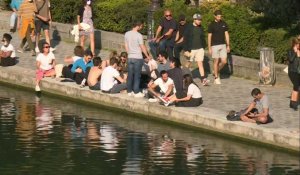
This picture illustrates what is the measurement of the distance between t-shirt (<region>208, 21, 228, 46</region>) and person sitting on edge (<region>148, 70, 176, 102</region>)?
2908 mm

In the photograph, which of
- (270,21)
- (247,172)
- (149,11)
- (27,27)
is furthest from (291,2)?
(247,172)

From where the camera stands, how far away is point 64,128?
27.3 m

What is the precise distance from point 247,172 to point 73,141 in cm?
442

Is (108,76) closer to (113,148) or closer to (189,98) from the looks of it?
(189,98)

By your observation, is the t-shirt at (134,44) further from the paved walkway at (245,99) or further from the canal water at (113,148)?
the paved walkway at (245,99)

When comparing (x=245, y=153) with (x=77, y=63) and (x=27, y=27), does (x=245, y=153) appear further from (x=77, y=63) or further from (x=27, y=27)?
(x=27, y=27)

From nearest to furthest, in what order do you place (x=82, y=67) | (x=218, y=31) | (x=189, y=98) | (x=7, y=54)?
(x=189, y=98) < (x=218, y=31) < (x=82, y=67) < (x=7, y=54)

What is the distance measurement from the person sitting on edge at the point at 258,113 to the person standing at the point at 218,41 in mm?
4771

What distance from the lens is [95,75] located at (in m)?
30.5

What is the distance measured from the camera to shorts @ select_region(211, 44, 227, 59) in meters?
31.1

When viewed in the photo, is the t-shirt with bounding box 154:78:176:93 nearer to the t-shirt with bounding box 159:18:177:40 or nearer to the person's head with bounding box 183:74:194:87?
the person's head with bounding box 183:74:194:87

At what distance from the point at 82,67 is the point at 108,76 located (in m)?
1.79

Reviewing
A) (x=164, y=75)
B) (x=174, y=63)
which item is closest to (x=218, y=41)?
(x=174, y=63)

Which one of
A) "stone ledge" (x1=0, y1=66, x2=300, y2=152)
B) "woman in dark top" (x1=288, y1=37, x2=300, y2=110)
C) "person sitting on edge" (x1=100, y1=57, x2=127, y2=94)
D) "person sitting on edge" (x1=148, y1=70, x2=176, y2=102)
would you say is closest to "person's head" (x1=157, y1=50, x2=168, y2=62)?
"person sitting on edge" (x1=100, y1=57, x2=127, y2=94)
